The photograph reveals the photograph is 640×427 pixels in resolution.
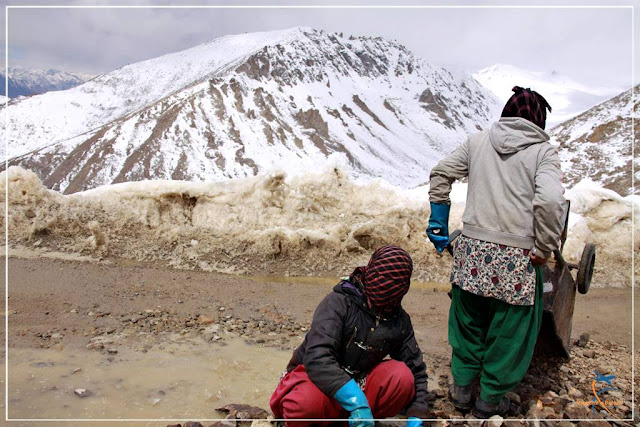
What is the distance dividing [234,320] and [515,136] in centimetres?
281

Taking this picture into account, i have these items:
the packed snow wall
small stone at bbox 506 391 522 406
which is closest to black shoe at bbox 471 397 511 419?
small stone at bbox 506 391 522 406

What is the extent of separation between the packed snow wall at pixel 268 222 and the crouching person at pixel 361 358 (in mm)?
3829

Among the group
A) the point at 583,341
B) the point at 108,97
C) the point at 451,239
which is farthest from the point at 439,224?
the point at 108,97

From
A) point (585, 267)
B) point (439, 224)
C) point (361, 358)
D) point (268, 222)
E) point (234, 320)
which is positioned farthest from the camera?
point (268, 222)

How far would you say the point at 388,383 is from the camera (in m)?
2.27

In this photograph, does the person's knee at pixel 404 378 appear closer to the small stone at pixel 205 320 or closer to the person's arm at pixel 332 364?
the person's arm at pixel 332 364

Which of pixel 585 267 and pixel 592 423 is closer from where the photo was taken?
pixel 592 423

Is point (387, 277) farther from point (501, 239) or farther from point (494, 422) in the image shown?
point (494, 422)

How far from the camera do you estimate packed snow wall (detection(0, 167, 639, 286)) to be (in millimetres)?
5973

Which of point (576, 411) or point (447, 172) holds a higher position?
point (447, 172)

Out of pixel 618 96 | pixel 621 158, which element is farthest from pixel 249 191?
pixel 618 96

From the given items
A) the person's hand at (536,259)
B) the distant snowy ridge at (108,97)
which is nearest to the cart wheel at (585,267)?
the person's hand at (536,259)

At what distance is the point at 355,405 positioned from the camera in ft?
6.65

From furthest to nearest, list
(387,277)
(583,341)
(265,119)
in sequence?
(265,119)
(583,341)
(387,277)
